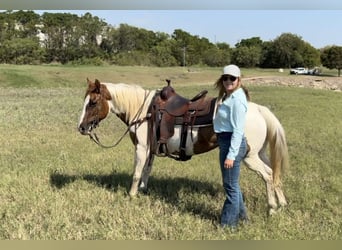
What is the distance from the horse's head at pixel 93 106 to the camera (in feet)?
18.6

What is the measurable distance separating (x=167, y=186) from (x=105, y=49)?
81.2m

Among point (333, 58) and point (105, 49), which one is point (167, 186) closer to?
point (333, 58)

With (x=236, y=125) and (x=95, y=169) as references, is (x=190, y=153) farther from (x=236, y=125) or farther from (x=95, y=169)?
(x=95, y=169)

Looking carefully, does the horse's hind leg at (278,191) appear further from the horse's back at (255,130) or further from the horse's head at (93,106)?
the horse's head at (93,106)

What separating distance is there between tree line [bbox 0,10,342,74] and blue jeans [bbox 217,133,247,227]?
66.5m

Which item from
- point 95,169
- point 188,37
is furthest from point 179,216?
point 188,37

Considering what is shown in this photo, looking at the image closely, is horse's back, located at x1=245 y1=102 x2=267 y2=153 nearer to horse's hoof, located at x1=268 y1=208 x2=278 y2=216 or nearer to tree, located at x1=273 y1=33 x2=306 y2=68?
horse's hoof, located at x1=268 y1=208 x2=278 y2=216

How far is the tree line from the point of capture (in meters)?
69.9

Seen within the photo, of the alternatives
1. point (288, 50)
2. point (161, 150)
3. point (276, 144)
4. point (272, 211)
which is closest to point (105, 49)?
point (288, 50)

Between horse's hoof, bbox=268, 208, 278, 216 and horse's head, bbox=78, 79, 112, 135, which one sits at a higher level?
horse's head, bbox=78, 79, 112, 135

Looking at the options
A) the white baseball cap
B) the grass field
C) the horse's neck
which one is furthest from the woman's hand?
the horse's neck

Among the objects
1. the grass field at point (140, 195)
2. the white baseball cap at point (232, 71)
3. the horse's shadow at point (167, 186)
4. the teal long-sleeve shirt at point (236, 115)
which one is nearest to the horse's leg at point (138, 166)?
the grass field at point (140, 195)

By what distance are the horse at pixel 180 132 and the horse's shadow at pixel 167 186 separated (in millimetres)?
350

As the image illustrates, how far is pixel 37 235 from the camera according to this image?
4.37m
